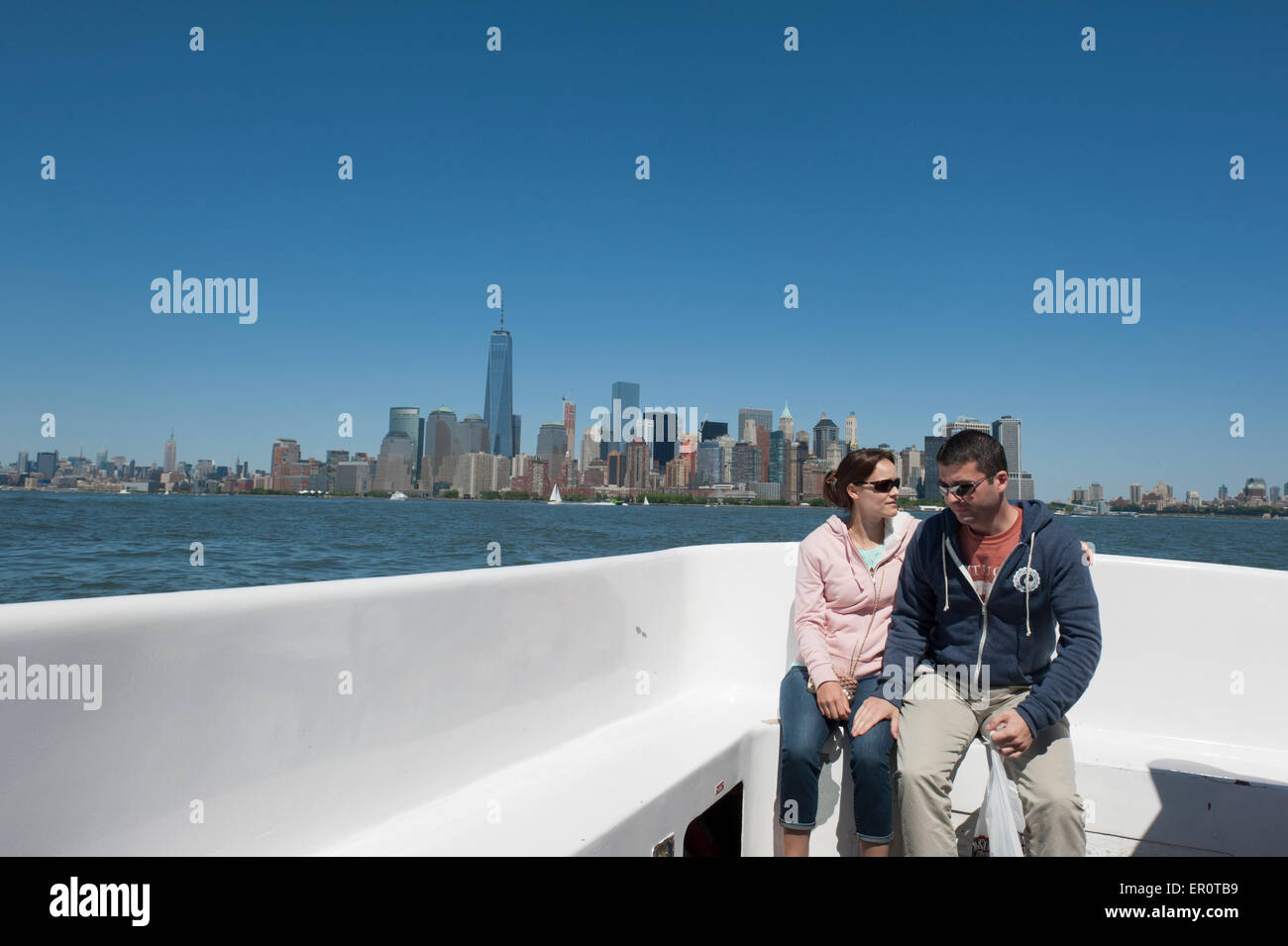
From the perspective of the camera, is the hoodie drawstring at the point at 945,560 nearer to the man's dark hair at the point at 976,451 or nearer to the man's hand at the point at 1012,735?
the man's dark hair at the point at 976,451

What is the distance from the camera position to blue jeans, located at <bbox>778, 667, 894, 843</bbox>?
6.56ft

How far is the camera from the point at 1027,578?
193 centimetres

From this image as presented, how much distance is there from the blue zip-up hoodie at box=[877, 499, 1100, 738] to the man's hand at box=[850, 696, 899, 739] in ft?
0.19

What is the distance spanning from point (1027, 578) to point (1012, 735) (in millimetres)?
403

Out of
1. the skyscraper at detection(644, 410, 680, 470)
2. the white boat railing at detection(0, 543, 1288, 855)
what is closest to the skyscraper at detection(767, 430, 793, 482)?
the skyscraper at detection(644, 410, 680, 470)

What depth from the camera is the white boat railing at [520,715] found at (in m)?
1.22

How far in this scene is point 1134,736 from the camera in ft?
8.18

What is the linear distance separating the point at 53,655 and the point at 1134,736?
116 inches

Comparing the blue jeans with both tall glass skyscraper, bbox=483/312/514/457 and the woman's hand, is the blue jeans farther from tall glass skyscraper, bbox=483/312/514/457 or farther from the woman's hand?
tall glass skyscraper, bbox=483/312/514/457

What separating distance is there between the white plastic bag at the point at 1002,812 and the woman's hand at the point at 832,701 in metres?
0.39

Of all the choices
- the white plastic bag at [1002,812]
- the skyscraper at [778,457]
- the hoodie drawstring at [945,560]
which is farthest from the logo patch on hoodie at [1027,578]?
the skyscraper at [778,457]

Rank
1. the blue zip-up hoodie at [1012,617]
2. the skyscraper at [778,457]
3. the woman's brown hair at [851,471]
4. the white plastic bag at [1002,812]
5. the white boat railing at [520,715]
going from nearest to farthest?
the white boat railing at [520,715] < the white plastic bag at [1002,812] < the blue zip-up hoodie at [1012,617] < the woman's brown hair at [851,471] < the skyscraper at [778,457]
